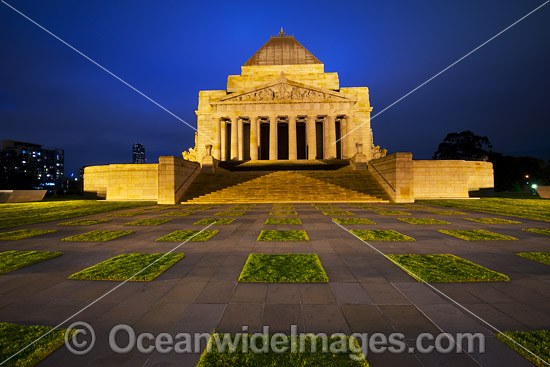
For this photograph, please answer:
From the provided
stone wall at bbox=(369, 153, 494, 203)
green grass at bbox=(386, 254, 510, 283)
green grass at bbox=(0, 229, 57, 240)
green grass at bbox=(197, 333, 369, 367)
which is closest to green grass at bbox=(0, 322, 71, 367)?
green grass at bbox=(197, 333, 369, 367)

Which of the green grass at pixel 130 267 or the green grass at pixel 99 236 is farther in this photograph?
the green grass at pixel 99 236

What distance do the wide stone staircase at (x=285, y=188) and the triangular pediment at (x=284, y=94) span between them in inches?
783

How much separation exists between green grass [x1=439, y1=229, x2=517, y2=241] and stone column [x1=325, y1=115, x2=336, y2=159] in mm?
37415

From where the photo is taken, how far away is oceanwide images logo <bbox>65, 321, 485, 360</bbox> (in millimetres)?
2984

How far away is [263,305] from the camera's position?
4.06 meters

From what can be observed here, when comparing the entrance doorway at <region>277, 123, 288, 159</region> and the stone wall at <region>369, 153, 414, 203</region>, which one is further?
the entrance doorway at <region>277, 123, 288, 159</region>

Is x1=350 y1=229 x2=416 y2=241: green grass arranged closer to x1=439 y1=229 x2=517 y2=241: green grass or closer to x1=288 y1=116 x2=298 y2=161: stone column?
x1=439 y1=229 x2=517 y2=241: green grass

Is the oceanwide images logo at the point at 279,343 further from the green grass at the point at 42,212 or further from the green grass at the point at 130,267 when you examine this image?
the green grass at the point at 42,212

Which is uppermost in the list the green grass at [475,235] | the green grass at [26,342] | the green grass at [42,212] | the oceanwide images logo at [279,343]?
the green grass at [42,212]

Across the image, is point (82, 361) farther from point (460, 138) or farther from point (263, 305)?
point (460, 138)

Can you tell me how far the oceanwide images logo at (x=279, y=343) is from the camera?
2984 mm

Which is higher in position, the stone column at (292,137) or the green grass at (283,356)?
the stone column at (292,137)

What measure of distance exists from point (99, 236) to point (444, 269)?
1053 centimetres

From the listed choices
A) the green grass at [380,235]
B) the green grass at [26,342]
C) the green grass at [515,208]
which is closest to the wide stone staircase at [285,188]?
the green grass at [515,208]
